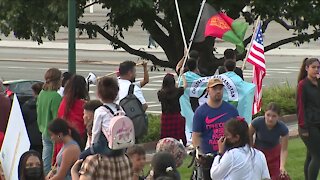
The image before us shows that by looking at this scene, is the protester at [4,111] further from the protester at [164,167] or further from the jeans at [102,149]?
the protester at [164,167]

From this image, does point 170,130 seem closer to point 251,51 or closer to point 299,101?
point 251,51

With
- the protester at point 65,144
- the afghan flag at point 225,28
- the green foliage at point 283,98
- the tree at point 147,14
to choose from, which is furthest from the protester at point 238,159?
the green foliage at point 283,98

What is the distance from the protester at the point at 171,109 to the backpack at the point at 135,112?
2451 millimetres

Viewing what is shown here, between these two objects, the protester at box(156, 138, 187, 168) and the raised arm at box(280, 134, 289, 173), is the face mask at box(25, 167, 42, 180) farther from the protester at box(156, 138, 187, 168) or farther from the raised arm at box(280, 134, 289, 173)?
the raised arm at box(280, 134, 289, 173)

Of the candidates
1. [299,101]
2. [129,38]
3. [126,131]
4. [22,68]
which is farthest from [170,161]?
[129,38]

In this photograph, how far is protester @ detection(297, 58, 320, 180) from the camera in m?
11.7

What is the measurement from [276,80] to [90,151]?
840 inches

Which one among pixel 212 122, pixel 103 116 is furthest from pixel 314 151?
pixel 103 116

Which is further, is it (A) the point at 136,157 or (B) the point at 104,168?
(A) the point at 136,157

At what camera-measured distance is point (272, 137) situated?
10609 mm

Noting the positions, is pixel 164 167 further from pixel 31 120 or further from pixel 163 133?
pixel 163 133

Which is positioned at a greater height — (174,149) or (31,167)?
(174,149)

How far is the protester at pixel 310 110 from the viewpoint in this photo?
11695 mm

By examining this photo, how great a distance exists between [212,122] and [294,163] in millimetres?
3898
